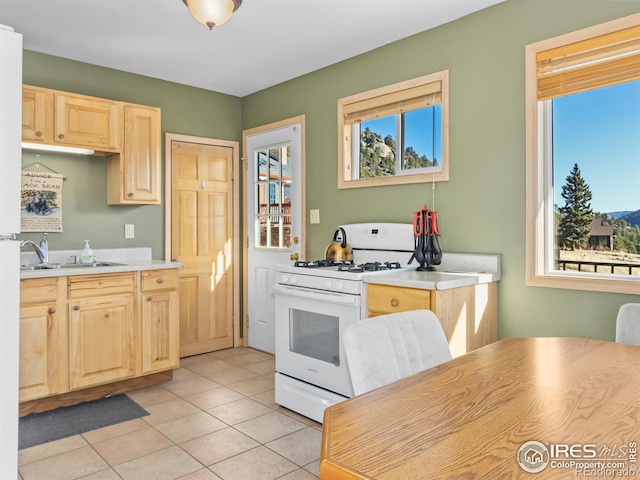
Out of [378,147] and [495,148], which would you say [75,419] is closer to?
[378,147]

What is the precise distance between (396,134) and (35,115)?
8.21ft

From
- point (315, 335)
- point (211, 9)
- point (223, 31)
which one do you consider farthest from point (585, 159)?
point (223, 31)

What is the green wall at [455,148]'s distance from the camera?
2.53m

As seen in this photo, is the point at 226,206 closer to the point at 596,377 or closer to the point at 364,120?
the point at 364,120

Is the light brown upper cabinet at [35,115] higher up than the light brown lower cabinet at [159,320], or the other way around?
the light brown upper cabinet at [35,115]

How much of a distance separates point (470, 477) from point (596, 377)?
685 mm

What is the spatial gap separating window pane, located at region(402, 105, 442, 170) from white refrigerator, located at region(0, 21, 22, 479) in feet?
7.68

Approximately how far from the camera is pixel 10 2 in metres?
2.70

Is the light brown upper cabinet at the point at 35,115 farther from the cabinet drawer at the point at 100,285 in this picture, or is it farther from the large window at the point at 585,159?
the large window at the point at 585,159

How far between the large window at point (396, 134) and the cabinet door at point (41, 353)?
2235 millimetres

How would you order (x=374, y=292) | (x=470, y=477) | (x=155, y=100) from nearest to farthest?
(x=470, y=477) < (x=374, y=292) < (x=155, y=100)

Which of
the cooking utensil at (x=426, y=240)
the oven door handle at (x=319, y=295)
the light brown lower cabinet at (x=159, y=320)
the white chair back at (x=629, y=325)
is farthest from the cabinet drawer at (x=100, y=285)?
the white chair back at (x=629, y=325)

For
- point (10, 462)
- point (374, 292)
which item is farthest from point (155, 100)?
point (10, 462)

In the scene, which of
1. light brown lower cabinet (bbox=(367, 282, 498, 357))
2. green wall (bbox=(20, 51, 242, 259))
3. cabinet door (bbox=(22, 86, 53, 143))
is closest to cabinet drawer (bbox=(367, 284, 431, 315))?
light brown lower cabinet (bbox=(367, 282, 498, 357))
